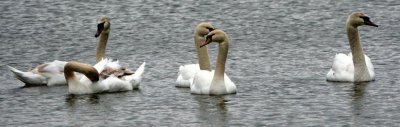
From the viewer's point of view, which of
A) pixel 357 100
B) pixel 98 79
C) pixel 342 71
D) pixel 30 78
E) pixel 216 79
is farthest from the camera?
pixel 30 78

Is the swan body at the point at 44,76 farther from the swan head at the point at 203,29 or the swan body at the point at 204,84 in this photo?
the swan body at the point at 204,84

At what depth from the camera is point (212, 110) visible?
59.0 ft

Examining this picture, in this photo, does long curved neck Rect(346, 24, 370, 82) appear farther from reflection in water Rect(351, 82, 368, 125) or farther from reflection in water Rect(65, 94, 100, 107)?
reflection in water Rect(65, 94, 100, 107)

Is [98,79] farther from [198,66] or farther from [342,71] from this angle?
[342,71]

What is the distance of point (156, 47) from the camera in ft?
84.0

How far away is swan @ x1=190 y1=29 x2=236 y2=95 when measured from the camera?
19312 millimetres

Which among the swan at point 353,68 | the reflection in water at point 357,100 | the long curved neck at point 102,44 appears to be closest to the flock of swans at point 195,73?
the swan at point 353,68

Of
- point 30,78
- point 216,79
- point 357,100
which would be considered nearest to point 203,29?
point 216,79

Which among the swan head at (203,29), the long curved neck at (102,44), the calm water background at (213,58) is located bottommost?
the calm water background at (213,58)

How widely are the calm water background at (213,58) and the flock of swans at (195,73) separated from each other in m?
0.21

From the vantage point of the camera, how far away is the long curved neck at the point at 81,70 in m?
20.0

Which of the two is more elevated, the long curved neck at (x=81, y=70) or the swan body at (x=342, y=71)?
the long curved neck at (x=81, y=70)

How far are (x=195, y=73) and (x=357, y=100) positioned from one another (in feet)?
10.1

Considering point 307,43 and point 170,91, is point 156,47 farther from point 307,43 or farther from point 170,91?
point 170,91
